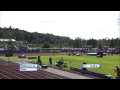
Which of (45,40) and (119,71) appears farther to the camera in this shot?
(45,40)

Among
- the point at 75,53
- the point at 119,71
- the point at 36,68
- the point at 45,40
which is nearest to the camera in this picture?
the point at 119,71

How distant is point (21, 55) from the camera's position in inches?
810

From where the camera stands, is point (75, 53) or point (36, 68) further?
point (75, 53)

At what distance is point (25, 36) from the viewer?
47.2ft
